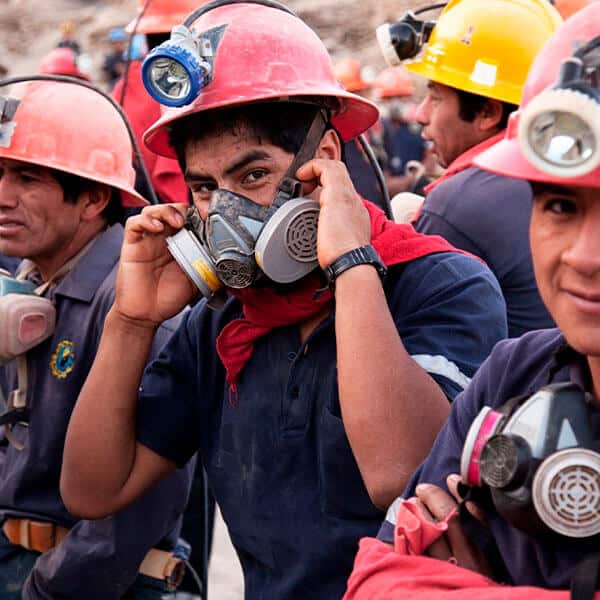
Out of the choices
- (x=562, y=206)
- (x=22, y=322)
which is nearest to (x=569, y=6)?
(x=22, y=322)

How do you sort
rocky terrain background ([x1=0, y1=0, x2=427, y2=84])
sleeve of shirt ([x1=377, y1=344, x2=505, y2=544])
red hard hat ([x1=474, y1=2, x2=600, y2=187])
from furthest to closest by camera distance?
rocky terrain background ([x1=0, y1=0, x2=427, y2=84])
sleeve of shirt ([x1=377, y1=344, x2=505, y2=544])
red hard hat ([x1=474, y1=2, x2=600, y2=187])

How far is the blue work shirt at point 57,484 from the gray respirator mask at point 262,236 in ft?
2.86

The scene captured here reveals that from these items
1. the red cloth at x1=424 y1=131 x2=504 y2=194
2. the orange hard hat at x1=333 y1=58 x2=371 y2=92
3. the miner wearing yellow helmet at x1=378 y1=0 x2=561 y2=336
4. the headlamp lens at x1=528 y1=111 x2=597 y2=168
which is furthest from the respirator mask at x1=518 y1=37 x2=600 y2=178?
the orange hard hat at x1=333 y1=58 x2=371 y2=92

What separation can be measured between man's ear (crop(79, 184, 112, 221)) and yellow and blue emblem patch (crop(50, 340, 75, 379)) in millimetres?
532

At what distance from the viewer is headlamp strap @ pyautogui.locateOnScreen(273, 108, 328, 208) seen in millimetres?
3152

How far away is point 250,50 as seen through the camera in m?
3.28

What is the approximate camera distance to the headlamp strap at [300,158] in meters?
3.15

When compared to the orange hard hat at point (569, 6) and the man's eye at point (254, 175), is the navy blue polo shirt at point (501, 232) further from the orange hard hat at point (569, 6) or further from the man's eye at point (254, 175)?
the orange hard hat at point (569, 6)

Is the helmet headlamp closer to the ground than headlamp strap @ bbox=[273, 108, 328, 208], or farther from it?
farther from it

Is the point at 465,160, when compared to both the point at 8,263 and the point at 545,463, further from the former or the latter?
the point at 545,463

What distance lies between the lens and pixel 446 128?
5301mm

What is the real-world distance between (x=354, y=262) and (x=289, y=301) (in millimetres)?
289

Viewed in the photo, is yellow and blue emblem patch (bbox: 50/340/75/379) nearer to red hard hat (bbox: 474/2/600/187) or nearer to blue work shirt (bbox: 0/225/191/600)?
blue work shirt (bbox: 0/225/191/600)

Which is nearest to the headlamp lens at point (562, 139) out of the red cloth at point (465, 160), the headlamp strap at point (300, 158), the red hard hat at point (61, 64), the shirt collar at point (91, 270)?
the headlamp strap at point (300, 158)
